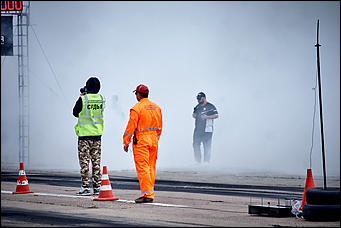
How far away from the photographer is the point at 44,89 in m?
26.9

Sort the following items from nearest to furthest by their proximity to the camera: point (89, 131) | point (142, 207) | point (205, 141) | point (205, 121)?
point (142, 207) < point (89, 131) < point (205, 121) < point (205, 141)

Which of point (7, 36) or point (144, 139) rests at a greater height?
point (7, 36)

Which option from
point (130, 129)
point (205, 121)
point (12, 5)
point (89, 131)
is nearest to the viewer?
point (130, 129)

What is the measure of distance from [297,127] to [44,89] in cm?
1162

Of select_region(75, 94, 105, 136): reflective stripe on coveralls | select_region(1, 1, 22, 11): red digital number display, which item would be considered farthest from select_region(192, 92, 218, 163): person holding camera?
select_region(75, 94, 105, 136): reflective stripe on coveralls

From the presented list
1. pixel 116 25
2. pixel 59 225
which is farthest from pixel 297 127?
pixel 59 225

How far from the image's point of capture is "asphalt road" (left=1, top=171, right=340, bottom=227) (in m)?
6.91

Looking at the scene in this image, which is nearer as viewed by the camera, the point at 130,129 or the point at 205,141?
the point at 130,129

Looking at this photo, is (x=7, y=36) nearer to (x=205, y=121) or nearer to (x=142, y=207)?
(x=205, y=121)

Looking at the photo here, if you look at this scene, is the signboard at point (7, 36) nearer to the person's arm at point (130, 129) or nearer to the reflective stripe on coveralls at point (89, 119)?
the reflective stripe on coveralls at point (89, 119)

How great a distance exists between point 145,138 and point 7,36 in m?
13.1

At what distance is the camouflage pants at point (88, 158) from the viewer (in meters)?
10.2

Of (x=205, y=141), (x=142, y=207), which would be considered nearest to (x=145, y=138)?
(x=142, y=207)

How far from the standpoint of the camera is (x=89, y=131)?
33.6 ft
